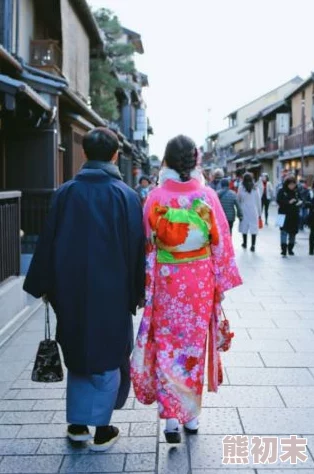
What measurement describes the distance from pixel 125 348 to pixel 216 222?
0.99 metres

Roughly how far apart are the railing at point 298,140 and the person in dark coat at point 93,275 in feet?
105

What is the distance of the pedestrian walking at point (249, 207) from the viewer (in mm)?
14656

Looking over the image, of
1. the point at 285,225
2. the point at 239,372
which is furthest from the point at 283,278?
the point at 239,372

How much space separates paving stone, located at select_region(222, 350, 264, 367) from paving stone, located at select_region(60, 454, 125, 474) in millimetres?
2062

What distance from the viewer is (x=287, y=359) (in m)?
5.67

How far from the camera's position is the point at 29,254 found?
35.9 ft

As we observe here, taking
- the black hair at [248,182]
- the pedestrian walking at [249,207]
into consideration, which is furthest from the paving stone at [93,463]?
the black hair at [248,182]

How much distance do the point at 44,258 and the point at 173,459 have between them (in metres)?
1.44

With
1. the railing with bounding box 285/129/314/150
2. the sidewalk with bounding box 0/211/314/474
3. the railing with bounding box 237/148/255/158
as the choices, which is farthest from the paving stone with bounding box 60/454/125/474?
the railing with bounding box 237/148/255/158

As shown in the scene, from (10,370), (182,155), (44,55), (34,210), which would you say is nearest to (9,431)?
(10,370)

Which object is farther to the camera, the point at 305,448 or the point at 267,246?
the point at 267,246

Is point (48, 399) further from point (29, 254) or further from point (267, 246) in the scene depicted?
point (267, 246)

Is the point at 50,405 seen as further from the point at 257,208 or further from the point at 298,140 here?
the point at 298,140

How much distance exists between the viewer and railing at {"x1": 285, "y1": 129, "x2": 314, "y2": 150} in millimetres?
34500
